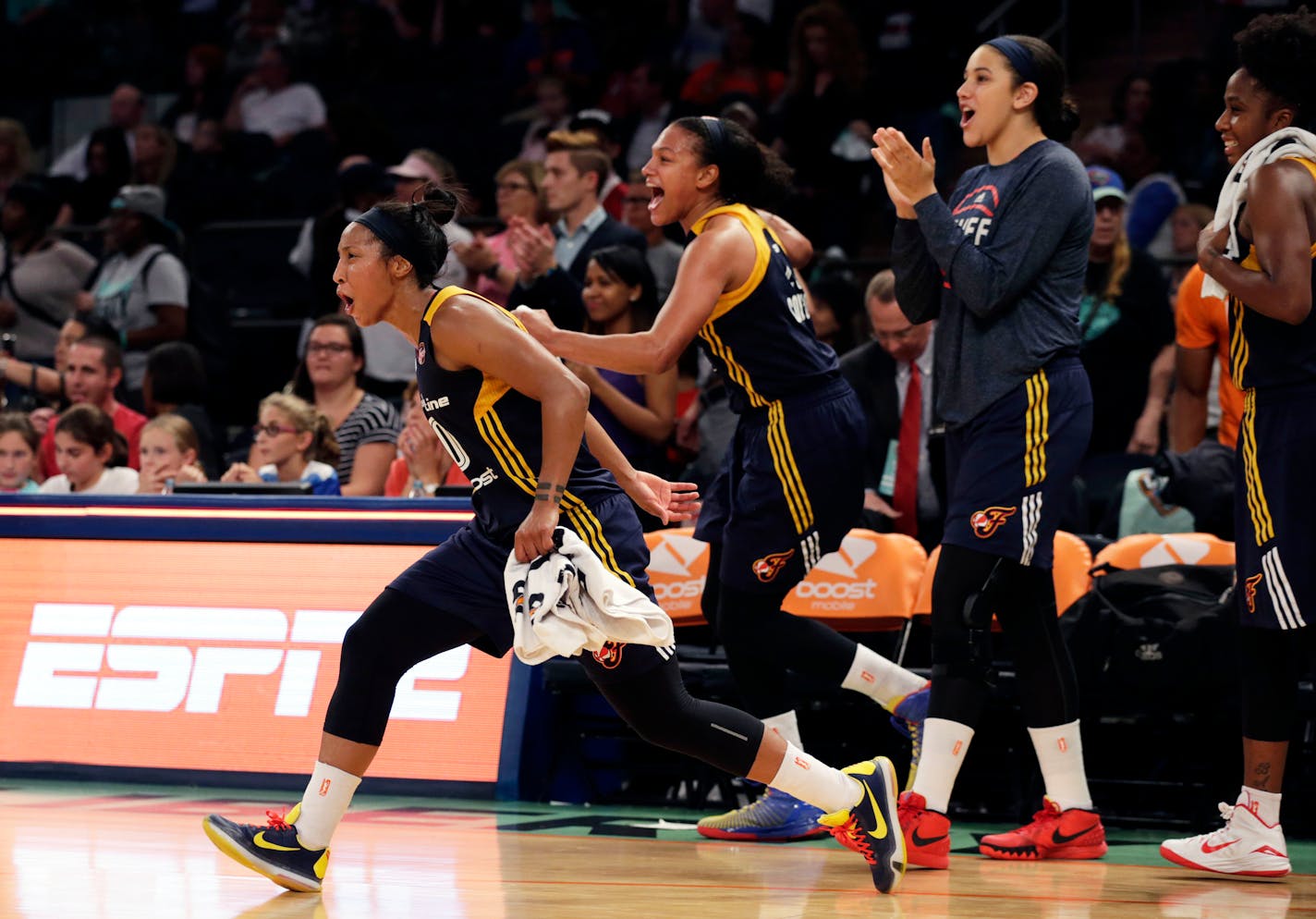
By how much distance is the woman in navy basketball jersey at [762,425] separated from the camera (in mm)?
4988

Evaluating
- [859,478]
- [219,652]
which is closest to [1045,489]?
[859,478]

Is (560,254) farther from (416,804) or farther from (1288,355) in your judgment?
(1288,355)

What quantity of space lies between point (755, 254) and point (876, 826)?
162 cm

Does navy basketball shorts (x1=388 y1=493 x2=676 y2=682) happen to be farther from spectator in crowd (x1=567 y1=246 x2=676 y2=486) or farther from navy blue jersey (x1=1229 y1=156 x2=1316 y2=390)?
spectator in crowd (x1=567 y1=246 x2=676 y2=486)

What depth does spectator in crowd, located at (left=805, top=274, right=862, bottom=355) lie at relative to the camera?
7.93 meters

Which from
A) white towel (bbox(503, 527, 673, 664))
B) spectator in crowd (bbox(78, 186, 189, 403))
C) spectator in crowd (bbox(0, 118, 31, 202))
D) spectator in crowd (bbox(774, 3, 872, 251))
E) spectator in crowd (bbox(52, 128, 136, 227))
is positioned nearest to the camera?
white towel (bbox(503, 527, 673, 664))

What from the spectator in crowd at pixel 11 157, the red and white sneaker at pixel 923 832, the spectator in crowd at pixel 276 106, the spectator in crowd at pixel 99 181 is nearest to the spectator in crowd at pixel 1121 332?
the red and white sneaker at pixel 923 832

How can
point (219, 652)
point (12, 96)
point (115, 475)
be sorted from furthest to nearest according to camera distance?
point (12, 96) → point (115, 475) → point (219, 652)

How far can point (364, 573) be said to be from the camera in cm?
619

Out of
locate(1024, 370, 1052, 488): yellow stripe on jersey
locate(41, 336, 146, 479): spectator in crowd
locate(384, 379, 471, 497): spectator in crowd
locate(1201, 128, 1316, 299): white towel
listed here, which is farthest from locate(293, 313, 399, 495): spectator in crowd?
locate(1201, 128, 1316, 299): white towel

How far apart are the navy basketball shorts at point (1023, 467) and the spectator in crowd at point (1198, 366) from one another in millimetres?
1137

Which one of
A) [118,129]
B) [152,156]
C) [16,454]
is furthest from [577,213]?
[118,129]

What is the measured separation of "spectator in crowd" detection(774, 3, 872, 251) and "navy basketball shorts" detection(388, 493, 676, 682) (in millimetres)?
5699

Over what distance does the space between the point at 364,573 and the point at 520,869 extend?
2.01 metres
